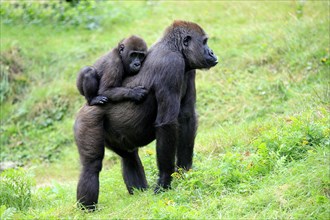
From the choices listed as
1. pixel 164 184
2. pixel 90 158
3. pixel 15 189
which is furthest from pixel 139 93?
pixel 15 189

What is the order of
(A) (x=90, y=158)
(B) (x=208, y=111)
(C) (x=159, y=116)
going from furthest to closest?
(B) (x=208, y=111) → (A) (x=90, y=158) → (C) (x=159, y=116)

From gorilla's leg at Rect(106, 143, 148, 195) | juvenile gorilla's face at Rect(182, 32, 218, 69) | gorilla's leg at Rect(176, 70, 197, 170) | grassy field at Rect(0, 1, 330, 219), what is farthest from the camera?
gorilla's leg at Rect(106, 143, 148, 195)

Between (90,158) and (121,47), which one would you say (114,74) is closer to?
(121,47)

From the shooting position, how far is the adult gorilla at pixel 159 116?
588cm

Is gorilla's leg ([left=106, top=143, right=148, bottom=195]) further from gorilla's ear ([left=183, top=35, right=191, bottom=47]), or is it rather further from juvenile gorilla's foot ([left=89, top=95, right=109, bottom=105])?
gorilla's ear ([left=183, top=35, right=191, bottom=47])

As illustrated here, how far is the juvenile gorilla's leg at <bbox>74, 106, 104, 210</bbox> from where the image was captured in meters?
6.01

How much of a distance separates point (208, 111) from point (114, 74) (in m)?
4.08

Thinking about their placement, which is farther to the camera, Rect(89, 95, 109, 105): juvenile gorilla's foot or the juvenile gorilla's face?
the juvenile gorilla's face

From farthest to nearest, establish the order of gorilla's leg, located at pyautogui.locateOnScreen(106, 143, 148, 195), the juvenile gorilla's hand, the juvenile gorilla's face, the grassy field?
gorilla's leg, located at pyautogui.locateOnScreen(106, 143, 148, 195) < the juvenile gorilla's face < the juvenile gorilla's hand < the grassy field

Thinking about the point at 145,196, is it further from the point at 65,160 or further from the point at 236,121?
the point at 65,160

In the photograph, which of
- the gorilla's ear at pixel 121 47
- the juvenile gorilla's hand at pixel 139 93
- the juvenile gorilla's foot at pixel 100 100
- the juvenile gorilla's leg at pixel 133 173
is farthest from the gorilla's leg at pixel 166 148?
the gorilla's ear at pixel 121 47

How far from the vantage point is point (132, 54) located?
6.27 m

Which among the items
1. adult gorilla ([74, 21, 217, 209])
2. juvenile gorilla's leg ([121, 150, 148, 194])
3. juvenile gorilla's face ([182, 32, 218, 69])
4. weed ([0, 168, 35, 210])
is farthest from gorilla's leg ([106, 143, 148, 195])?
juvenile gorilla's face ([182, 32, 218, 69])

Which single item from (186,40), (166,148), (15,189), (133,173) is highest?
(186,40)
